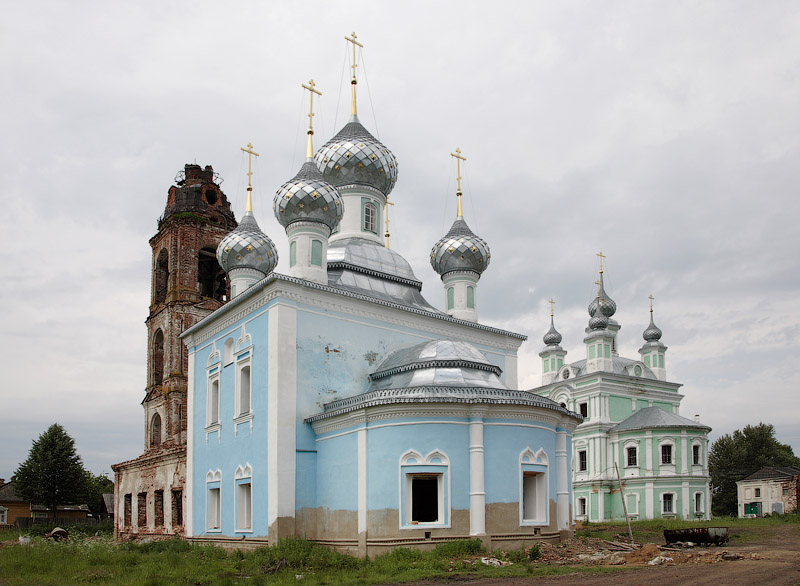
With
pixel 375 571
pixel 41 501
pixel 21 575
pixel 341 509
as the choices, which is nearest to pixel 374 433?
pixel 341 509

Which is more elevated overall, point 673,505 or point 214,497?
point 214,497

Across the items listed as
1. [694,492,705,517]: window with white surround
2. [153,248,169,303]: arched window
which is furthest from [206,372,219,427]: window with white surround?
[694,492,705,517]: window with white surround

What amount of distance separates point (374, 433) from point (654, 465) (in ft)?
76.9

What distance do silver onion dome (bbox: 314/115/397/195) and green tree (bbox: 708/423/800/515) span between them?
40384 mm

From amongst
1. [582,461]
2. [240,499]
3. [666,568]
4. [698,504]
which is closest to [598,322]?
[582,461]

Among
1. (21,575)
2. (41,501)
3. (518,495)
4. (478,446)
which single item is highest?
(478,446)

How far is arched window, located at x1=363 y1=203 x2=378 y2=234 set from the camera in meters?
22.2

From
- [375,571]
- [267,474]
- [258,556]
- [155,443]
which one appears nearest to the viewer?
[375,571]

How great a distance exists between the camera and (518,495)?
1540cm

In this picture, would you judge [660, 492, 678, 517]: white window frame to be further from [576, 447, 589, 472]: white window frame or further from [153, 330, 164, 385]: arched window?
[153, 330, 164, 385]: arched window

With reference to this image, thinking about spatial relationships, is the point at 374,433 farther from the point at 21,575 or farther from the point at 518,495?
the point at 21,575

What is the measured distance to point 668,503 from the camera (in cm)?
3462

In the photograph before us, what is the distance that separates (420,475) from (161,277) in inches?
845

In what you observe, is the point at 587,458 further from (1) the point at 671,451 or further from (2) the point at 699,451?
(2) the point at 699,451
